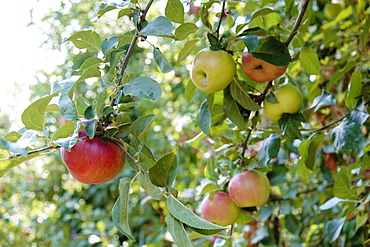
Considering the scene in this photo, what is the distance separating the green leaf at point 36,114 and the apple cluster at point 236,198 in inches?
24.5

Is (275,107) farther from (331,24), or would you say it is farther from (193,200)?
(193,200)

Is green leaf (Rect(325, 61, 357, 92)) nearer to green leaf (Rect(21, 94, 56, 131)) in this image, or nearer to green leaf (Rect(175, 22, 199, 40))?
green leaf (Rect(175, 22, 199, 40))

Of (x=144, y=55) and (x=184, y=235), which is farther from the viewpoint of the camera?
(x=144, y=55)

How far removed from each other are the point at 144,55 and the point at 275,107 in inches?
86.5

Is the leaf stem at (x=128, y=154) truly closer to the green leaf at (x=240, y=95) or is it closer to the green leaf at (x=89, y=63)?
the green leaf at (x=89, y=63)

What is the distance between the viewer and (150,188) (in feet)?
2.26

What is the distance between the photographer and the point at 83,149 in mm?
764

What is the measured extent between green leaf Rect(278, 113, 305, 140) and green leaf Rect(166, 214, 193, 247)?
0.49 metres

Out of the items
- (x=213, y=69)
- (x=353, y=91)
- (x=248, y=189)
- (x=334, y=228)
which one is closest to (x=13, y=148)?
(x=213, y=69)

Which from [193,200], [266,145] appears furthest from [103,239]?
[266,145]

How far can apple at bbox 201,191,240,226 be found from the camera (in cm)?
113

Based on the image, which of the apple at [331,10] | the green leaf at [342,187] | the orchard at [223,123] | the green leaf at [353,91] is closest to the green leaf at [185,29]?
the orchard at [223,123]

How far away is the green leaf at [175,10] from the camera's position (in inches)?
35.3

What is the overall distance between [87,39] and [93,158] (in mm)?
273
